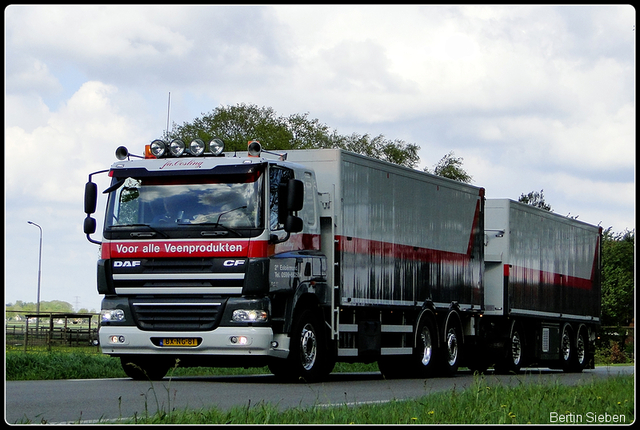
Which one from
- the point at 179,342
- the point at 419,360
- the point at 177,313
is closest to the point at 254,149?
the point at 177,313

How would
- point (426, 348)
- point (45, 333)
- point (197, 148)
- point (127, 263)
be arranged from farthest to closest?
point (45, 333)
point (426, 348)
point (197, 148)
point (127, 263)

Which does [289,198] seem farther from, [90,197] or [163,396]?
[163,396]

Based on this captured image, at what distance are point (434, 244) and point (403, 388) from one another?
4.90m

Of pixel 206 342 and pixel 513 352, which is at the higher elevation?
pixel 206 342

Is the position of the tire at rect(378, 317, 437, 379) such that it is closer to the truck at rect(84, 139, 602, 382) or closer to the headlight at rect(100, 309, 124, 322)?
the truck at rect(84, 139, 602, 382)

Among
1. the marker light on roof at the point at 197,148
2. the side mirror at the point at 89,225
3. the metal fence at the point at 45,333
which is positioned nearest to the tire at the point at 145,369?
the side mirror at the point at 89,225

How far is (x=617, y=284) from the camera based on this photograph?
240 feet

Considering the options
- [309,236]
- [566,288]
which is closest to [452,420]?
[309,236]

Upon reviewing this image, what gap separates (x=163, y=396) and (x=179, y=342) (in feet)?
8.06

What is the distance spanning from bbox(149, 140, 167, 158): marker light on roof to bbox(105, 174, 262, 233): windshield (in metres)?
0.70

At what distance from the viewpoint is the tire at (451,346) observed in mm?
19578

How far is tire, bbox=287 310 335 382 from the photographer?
15.3 meters

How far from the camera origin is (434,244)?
64.3ft

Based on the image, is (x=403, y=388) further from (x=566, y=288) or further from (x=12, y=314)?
(x=12, y=314)
